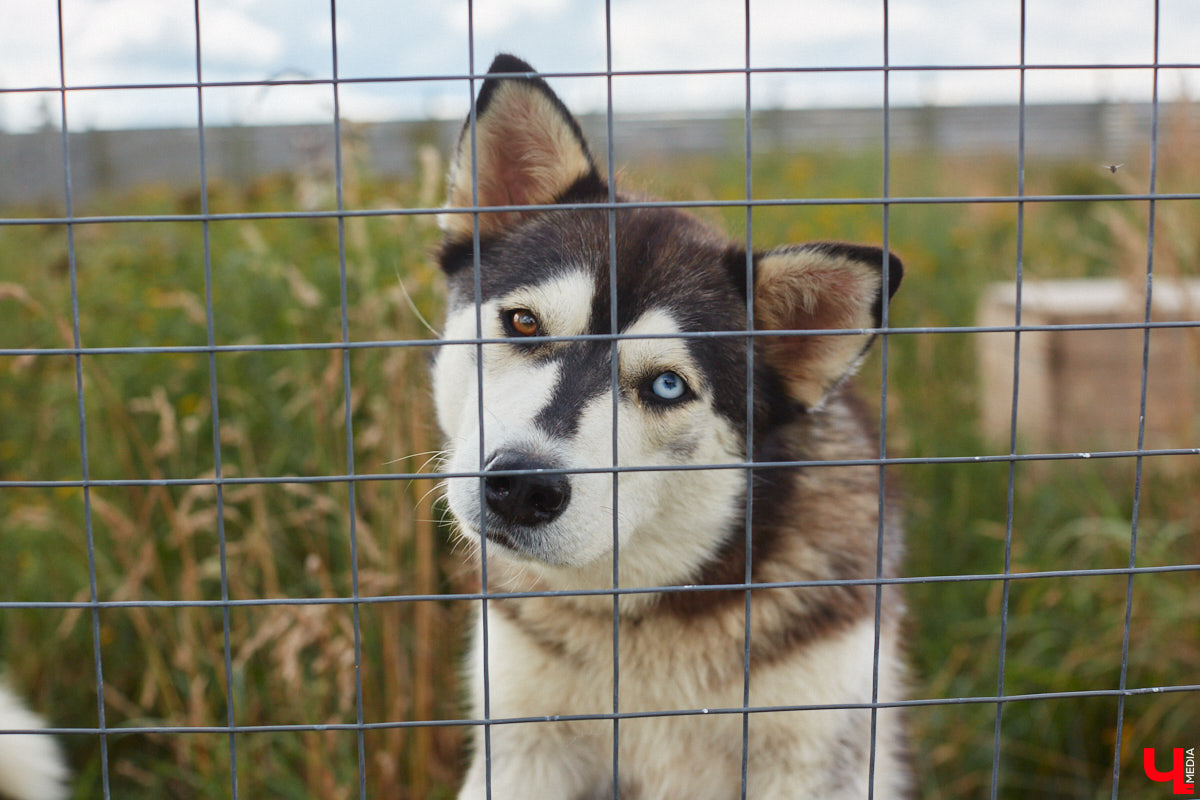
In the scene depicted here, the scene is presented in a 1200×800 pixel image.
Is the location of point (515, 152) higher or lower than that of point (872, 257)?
higher

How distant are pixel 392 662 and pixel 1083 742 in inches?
84.7

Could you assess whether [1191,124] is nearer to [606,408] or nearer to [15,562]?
[606,408]

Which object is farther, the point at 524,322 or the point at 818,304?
the point at 524,322

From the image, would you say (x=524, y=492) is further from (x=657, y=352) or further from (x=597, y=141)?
(x=597, y=141)

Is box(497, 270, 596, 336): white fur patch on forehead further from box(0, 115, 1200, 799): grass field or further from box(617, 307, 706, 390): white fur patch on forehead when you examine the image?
box(0, 115, 1200, 799): grass field

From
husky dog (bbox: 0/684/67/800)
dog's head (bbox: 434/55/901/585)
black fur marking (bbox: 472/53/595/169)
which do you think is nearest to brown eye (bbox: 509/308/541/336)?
dog's head (bbox: 434/55/901/585)

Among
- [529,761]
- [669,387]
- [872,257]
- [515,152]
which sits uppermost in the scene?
[515,152]

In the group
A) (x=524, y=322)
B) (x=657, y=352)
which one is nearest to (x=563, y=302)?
(x=524, y=322)

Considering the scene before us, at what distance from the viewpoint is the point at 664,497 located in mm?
2070

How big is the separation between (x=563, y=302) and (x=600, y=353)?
146 millimetres

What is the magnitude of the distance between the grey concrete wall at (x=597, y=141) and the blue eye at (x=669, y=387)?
0.69m

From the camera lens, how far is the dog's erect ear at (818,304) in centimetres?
179

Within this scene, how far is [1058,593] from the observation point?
10.0 feet

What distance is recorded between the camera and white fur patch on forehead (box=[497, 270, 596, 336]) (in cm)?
202
